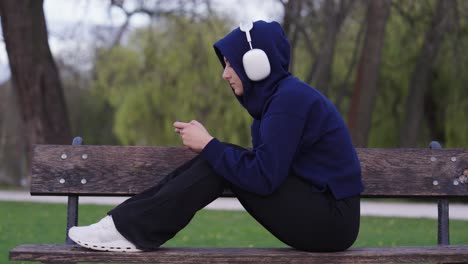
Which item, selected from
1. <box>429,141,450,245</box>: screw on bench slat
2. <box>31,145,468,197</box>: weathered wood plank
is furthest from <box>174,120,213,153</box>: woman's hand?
<box>429,141,450,245</box>: screw on bench slat

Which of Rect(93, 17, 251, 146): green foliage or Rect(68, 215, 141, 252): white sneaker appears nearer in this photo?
Rect(68, 215, 141, 252): white sneaker

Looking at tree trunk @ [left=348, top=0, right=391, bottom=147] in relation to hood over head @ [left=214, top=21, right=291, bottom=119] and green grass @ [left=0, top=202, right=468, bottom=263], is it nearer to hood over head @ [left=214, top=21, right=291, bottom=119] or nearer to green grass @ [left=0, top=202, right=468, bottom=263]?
green grass @ [left=0, top=202, right=468, bottom=263]

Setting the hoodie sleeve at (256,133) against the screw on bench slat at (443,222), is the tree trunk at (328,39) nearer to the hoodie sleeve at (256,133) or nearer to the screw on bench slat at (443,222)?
the screw on bench slat at (443,222)

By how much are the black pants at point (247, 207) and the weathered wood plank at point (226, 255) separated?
0.22ft

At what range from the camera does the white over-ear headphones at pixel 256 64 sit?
3.42m

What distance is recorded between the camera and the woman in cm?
333

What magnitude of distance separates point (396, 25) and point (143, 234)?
1545cm

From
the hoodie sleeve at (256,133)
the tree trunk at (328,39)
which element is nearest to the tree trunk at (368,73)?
the tree trunk at (328,39)

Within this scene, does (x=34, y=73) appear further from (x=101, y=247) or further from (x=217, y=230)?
(x=101, y=247)

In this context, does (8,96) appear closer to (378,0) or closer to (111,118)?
(111,118)

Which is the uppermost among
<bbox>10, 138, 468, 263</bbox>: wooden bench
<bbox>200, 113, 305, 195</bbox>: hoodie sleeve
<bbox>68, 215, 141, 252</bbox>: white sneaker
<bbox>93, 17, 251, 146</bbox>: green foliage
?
<bbox>200, 113, 305, 195</bbox>: hoodie sleeve

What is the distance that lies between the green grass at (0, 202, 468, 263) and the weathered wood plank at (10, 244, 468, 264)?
3.19 m

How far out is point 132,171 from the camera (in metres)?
3.96

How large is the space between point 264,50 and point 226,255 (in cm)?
84
